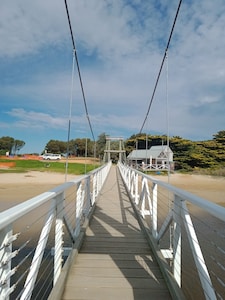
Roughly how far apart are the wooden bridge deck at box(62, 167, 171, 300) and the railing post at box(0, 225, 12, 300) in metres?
0.74

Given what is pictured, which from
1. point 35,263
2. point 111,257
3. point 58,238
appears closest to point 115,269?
point 111,257

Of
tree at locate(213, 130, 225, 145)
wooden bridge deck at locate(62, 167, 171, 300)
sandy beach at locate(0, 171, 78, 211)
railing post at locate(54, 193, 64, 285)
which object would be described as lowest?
sandy beach at locate(0, 171, 78, 211)

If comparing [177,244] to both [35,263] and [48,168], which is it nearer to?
[35,263]

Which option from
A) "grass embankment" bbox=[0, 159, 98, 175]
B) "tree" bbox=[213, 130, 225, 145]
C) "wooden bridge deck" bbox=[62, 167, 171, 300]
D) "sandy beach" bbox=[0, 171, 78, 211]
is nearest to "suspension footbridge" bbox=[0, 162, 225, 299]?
"wooden bridge deck" bbox=[62, 167, 171, 300]

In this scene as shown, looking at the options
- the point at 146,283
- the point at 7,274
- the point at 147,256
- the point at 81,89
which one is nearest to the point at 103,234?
the point at 147,256

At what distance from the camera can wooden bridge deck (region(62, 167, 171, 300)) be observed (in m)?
1.58

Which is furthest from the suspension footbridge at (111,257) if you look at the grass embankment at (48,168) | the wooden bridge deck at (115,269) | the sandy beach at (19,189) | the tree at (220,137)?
the tree at (220,137)

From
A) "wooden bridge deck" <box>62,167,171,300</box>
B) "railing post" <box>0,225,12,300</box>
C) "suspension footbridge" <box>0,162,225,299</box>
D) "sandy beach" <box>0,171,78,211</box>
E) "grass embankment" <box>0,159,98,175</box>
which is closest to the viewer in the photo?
"railing post" <box>0,225,12,300</box>

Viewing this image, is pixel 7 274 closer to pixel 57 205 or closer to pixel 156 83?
A: pixel 57 205

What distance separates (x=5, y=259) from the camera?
35.4 inches

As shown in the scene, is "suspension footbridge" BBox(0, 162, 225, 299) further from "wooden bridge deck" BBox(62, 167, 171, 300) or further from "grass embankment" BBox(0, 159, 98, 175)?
"grass embankment" BBox(0, 159, 98, 175)

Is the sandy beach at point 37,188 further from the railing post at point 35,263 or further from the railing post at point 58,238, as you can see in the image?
the railing post at point 35,263

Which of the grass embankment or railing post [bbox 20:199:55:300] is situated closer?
railing post [bbox 20:199:55:300]

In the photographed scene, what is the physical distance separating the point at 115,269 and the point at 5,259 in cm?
121
